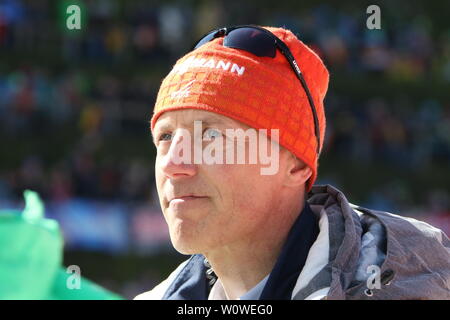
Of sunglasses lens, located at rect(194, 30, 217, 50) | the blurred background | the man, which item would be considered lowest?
the blurred background

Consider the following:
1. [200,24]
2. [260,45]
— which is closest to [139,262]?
[200,24]

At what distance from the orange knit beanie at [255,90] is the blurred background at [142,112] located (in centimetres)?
1009

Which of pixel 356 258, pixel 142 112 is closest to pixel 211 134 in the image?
pixel 356 258

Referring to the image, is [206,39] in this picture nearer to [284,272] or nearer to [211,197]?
[211,197]

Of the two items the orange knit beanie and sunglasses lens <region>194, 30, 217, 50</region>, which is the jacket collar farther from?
Result: sunglasses lens <region>194, 30, 217, 50</region>

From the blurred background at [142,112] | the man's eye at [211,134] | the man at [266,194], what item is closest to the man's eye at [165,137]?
the man at [266,194]

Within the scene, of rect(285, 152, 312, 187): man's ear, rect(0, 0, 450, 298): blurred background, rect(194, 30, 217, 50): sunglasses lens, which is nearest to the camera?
rect(285, 152, 312, 187): man's ear

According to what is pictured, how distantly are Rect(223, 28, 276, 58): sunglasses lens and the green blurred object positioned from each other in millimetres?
813

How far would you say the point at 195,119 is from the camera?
295 centimetres

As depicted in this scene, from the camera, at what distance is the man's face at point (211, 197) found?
2.87 meters

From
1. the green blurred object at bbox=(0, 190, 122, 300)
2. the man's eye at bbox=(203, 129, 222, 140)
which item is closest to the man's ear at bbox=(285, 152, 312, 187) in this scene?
the man's eye at bbox=(203, 129, 222, 140)

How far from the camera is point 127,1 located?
16891 millimetres

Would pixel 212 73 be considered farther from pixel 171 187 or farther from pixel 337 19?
pixel 337 19

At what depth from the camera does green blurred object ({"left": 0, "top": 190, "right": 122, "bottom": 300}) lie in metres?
3.08
